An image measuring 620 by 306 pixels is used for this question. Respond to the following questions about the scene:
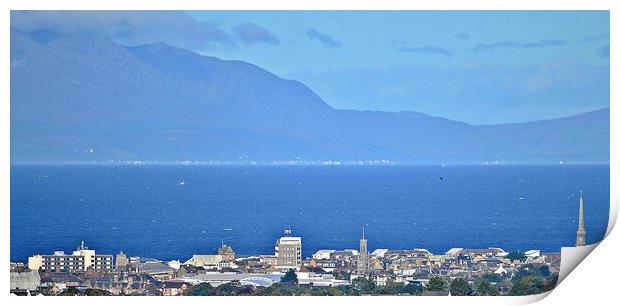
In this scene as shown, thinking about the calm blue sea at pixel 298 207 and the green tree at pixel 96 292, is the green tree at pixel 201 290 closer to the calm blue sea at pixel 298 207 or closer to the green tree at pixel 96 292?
the green tree at pixel 96 292

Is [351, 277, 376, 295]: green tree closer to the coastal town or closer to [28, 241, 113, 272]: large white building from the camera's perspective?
the coastal town

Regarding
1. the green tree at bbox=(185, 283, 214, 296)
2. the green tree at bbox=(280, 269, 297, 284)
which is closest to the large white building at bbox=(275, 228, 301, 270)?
the green tree at bbox=(280, 269, 297, 284)

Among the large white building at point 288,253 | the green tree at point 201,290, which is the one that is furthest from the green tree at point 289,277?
the green tree at point 201,290

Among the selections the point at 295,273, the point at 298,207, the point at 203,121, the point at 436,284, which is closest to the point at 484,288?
the point at 436,284

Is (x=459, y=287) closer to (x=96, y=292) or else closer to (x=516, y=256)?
(x=516, y=256)

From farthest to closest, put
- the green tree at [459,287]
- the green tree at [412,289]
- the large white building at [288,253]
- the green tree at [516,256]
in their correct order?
the large white building at [288,253] → the green tree at [516,256] → the green tree at [459,287] → the green tree at [412,289]

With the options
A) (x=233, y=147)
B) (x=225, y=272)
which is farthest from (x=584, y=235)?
(x=233, y=147)
